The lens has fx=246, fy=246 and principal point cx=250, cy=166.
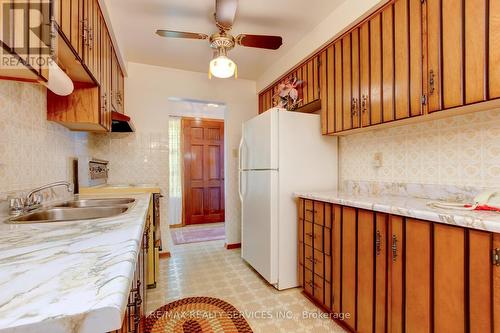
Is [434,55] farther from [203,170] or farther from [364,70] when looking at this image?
[203,170]

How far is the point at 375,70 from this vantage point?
→ 5.76ft

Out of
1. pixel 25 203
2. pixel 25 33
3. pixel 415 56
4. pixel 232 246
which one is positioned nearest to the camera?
pixel 25 33

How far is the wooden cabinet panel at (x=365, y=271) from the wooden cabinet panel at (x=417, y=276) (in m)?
0.22

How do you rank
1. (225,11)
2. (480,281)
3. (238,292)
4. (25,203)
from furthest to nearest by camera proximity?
(238,292) → (225,11) → (25,203) → (480,281)

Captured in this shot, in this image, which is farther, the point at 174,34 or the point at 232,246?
the point at 232,246

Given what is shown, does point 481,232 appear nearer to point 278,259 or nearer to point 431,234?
point 431,234

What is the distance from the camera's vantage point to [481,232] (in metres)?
0.98

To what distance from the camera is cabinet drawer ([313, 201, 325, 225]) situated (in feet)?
6.21

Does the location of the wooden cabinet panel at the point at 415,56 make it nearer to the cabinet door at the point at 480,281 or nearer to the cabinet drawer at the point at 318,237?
the cabinet door at the point at 480,281

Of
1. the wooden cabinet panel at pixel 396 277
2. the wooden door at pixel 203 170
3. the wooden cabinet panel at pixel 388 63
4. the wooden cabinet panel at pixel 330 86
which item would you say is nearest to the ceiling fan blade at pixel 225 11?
the wooden cabinet panel at pixel 330 86

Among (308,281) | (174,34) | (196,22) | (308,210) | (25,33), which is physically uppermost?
(196,22)

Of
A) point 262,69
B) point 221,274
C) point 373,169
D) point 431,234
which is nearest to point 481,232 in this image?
point 431,234

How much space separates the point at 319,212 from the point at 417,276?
0.80 meters

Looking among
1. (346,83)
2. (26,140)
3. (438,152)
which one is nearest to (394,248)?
(438,152)
